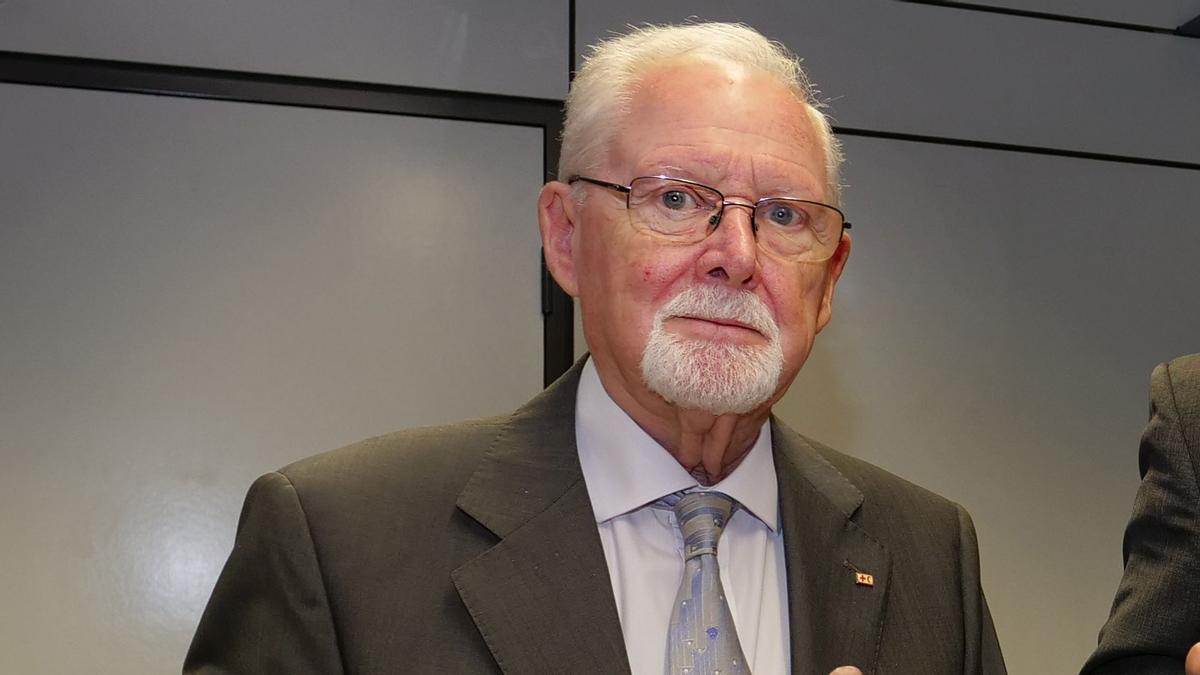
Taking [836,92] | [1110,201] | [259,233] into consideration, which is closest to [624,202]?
[259,233]

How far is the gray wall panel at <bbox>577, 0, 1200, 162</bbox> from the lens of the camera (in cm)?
314

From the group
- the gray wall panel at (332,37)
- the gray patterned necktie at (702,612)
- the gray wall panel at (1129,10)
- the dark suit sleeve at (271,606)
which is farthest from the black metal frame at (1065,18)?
the dark suit sleeve at (271,606)

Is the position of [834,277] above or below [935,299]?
above

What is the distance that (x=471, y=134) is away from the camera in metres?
2.84

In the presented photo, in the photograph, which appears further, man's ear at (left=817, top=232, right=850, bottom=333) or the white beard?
man's ear at (left=817, top=232, right=850, bottom=333)

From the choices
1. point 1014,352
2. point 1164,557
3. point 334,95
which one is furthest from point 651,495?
point 1014,352

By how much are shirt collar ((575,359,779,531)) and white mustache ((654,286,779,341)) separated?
17 cm

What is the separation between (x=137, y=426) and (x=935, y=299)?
1.94 metres

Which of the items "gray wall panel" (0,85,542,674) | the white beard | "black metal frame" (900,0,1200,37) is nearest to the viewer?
the white beard

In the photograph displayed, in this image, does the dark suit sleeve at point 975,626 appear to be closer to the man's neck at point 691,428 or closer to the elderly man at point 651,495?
the elderly man at point 651,495

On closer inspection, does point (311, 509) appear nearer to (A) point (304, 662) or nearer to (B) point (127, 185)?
(A) point (304, 662)

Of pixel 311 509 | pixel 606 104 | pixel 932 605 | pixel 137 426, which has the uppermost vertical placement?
pixel 606 104

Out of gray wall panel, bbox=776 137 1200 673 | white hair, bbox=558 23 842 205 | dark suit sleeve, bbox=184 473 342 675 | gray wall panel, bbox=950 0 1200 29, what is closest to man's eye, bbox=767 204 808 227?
white hair, bbox=558 23 842 205

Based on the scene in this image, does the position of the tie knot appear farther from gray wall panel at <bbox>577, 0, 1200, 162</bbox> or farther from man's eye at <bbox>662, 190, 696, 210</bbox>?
gray wall panel at <bbox>577, 0, 1200, 162</bbox>
